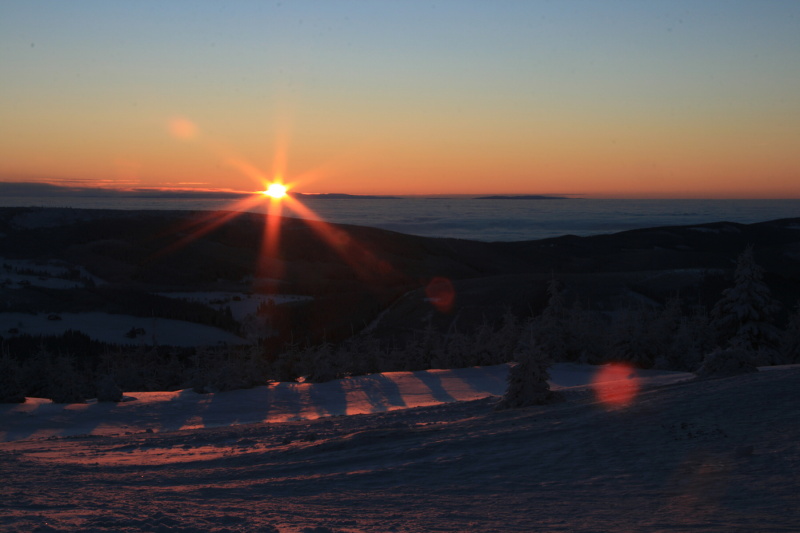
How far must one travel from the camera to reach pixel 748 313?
1853cm

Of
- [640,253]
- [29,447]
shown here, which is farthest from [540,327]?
[640,253]

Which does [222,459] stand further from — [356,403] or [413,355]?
[413,355]

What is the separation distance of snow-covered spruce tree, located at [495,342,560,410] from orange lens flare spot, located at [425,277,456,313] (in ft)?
73.6

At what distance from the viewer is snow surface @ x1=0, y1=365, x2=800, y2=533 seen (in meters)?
4.30

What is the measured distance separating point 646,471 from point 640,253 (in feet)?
186

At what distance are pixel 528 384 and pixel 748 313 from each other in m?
12.4

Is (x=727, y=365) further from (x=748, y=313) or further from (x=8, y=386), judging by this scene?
(x=8, y=386)

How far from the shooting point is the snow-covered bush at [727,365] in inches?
358

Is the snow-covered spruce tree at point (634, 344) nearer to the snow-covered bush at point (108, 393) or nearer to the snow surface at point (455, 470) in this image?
the snow surface at point (455, 470)

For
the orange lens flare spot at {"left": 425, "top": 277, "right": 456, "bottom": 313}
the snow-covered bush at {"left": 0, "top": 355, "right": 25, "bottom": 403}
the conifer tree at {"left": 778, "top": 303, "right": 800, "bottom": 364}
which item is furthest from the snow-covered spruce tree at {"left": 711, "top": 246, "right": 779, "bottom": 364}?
the snow-covered bush at {"left": 0, "top": 355, "right": 25, "bottom": 403}

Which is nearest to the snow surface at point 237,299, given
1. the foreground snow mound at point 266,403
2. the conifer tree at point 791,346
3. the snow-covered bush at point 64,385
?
the snow-covered bush at point 64,385

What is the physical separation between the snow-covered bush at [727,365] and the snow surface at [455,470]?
0.56m

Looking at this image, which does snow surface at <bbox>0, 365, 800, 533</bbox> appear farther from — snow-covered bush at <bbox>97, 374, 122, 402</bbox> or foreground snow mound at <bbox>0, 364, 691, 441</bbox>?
snow-covered bush at <bbox>97, 374, 122, 402</bbox>

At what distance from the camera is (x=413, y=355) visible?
19.2 metres
